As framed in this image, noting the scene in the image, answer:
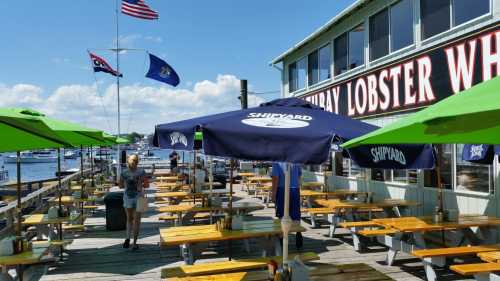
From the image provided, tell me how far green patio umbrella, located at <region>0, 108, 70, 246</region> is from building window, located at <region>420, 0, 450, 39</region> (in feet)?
25.7

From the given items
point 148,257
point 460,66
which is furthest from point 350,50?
point 148,257

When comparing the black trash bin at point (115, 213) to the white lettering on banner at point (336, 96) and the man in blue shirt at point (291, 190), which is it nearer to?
the man in blue shirt at point (291, 190)

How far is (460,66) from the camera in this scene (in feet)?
28.1

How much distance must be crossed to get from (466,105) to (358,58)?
11.3 m

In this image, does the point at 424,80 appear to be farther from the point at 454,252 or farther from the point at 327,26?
the point at 327,26

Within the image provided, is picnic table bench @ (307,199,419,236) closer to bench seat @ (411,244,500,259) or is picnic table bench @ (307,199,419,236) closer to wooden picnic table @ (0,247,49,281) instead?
bench seat @ (411,244,500,259)

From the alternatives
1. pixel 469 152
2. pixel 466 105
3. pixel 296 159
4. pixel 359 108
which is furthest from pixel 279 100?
pixel 359 108

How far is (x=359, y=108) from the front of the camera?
12859 mm

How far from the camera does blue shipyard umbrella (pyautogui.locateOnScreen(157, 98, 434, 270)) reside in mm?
3809

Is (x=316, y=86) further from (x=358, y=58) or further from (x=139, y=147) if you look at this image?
(x=139, y=147)

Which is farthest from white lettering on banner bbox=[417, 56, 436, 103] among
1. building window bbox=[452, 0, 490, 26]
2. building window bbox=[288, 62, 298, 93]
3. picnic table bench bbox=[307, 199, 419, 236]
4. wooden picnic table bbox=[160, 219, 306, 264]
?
building window bbox=[288, 62, 298, 93]

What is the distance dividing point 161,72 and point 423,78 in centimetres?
1306

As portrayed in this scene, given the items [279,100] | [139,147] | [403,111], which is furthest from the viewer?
[139,147]

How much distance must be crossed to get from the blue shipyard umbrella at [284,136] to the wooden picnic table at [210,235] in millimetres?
2322
